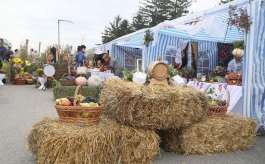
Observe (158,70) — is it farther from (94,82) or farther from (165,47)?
(165,47)

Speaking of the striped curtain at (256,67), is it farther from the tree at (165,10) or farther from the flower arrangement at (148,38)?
the tree at (165,10)

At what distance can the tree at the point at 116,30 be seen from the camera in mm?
43500

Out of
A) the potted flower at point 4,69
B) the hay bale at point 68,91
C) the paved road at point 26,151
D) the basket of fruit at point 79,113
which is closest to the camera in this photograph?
the basket of fruit at point 79,113

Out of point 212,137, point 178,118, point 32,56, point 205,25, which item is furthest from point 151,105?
point 32,56

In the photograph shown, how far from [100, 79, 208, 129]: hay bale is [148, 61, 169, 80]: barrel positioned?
1.36ft

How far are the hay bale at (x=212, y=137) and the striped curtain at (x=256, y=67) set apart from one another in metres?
0.89

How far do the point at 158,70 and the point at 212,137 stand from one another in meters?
1.08

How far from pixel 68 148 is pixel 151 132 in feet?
3.03

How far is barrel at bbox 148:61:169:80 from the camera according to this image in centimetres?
389

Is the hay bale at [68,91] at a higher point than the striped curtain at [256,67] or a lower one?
lower

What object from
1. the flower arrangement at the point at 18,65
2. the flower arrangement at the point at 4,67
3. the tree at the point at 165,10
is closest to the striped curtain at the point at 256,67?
the flower arrangement at the point at 18,65

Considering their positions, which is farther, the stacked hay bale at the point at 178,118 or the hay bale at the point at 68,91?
the hay bale at the point at 68,91

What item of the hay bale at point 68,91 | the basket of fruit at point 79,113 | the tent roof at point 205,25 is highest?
the tent roof at point 205,25

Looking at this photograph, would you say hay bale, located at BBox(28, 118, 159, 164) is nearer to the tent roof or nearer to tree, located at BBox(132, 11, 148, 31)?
the tent roof
